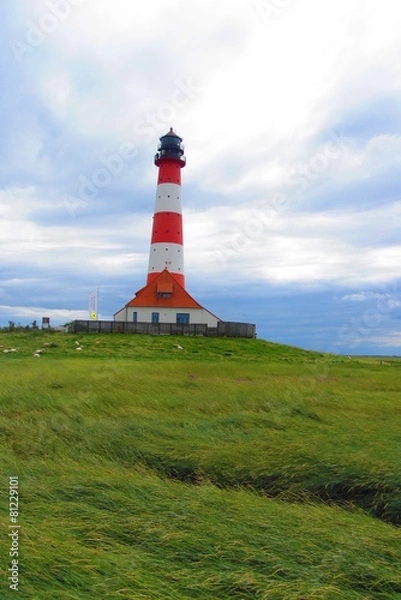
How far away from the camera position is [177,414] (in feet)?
30.8

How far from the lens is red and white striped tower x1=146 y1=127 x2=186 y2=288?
37.2 metres

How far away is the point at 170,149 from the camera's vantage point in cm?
3903

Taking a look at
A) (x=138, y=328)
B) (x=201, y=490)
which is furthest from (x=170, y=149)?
(x=201, y=490)

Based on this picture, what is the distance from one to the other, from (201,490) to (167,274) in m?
32.0

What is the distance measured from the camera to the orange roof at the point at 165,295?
120 ft

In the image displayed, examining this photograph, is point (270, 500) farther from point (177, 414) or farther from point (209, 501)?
point (177, 414)

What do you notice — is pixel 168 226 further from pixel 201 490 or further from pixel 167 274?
pixel 201 490

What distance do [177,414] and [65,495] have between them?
4325 mm

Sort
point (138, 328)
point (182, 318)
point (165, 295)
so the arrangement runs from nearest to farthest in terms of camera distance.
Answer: point (138, 328) < point (165, 295) < point (182, 318)

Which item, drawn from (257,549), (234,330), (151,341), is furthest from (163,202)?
(257,549)

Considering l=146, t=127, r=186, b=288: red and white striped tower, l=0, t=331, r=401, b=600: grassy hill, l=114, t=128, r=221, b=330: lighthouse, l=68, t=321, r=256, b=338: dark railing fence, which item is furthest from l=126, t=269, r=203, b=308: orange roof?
l=0, t=331, r=401, b=600: grassy hill

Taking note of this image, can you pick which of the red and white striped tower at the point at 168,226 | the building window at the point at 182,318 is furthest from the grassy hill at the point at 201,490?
the red and white striped tower at the point at 168,226

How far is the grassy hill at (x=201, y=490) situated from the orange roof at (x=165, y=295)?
24.7 m

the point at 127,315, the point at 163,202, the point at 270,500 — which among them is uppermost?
the point at 163,202
